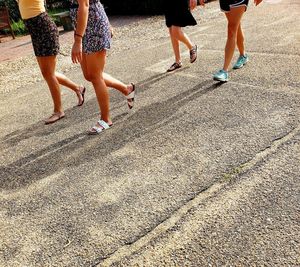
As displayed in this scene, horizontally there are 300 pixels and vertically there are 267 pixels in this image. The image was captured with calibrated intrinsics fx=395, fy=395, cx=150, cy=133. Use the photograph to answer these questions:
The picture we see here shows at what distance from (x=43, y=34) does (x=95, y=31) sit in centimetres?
87

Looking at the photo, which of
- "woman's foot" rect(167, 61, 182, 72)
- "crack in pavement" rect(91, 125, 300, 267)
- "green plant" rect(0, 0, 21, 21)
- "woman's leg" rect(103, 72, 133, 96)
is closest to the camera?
"crack in pavement" rect(91, 125, 300, 267)

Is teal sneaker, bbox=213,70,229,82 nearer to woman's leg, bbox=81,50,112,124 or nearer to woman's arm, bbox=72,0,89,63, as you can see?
woman's leg, bbox=81,50,112,124

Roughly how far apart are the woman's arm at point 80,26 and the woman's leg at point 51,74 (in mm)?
930

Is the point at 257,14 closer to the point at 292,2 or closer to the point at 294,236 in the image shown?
the point at 292,2

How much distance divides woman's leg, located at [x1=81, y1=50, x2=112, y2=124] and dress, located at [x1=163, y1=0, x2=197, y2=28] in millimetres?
1879

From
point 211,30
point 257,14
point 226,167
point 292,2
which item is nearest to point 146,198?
point 226,167

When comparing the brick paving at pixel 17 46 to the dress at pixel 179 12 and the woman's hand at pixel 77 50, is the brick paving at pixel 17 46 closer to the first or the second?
the dress at pixel 179 12

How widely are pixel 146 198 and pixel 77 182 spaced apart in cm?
73

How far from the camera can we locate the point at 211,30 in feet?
27.4

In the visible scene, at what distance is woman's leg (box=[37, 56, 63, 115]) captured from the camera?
4.57 m

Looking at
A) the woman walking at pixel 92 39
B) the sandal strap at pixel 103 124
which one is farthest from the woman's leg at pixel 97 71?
the sandal strap at pixel 103 124

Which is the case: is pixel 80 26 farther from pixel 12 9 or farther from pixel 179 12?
pixel 12 9

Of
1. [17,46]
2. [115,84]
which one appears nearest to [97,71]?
[115,84]

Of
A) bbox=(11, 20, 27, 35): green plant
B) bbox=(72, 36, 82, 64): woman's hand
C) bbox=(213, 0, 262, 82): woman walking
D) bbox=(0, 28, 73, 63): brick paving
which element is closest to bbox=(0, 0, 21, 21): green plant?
bbox=(11, 20, 27, 35): green plant
